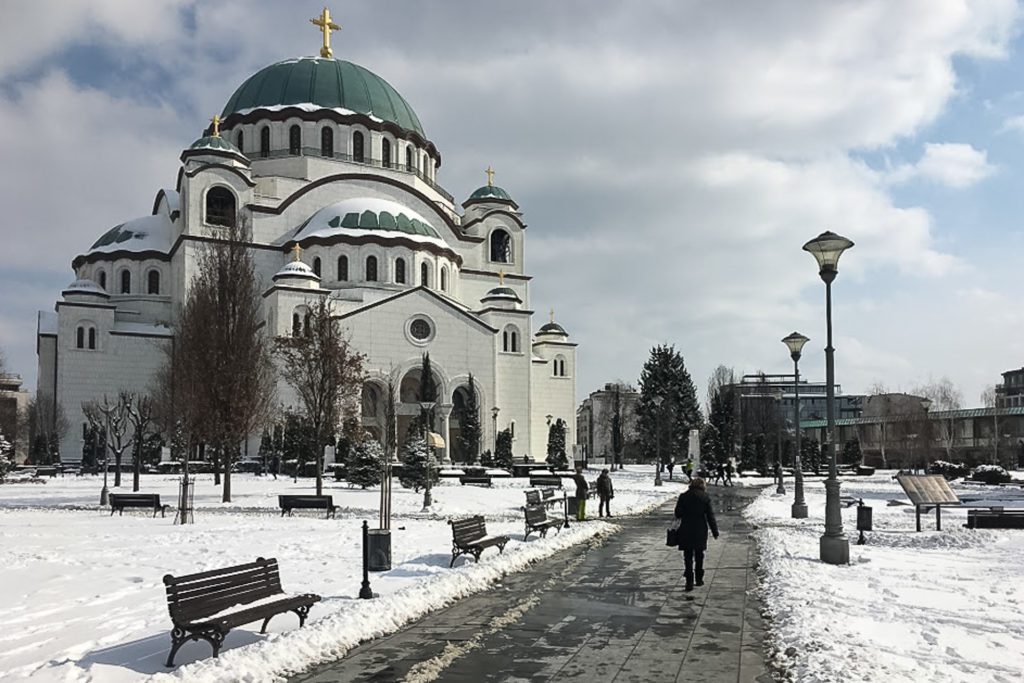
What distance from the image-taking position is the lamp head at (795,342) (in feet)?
72.0

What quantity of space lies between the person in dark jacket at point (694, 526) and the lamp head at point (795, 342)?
37.0ft

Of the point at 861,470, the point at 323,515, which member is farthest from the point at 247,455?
the point at 861,470

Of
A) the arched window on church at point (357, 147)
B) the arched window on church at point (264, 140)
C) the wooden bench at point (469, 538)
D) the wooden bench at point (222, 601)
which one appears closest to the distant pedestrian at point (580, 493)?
the wooden bench at point (469, 538)

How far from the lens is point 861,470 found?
51.7 metres

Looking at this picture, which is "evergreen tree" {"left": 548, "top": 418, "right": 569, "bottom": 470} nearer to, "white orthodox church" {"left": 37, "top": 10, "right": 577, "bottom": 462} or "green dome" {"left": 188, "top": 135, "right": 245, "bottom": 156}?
"white orthodox church" {"left": 37, "top": 10, "right": 577, "bottom": 462}

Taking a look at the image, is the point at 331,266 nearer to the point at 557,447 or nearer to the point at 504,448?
the point at 504,448

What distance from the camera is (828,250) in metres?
14.4

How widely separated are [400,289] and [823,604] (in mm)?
44484

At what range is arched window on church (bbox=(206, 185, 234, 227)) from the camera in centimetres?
5300

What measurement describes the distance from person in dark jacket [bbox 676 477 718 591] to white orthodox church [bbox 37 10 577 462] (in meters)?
35.2

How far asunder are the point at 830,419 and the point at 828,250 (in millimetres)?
2742

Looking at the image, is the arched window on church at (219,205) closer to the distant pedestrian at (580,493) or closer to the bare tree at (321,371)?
the bare tree at (321,371)

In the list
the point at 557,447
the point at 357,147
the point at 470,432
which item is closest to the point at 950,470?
the point at 557,447

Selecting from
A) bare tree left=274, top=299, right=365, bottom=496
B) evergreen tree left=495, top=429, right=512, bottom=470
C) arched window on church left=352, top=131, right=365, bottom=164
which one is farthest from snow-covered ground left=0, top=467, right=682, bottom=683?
arched window on church left=352, top=131, right=365, bottom=164
